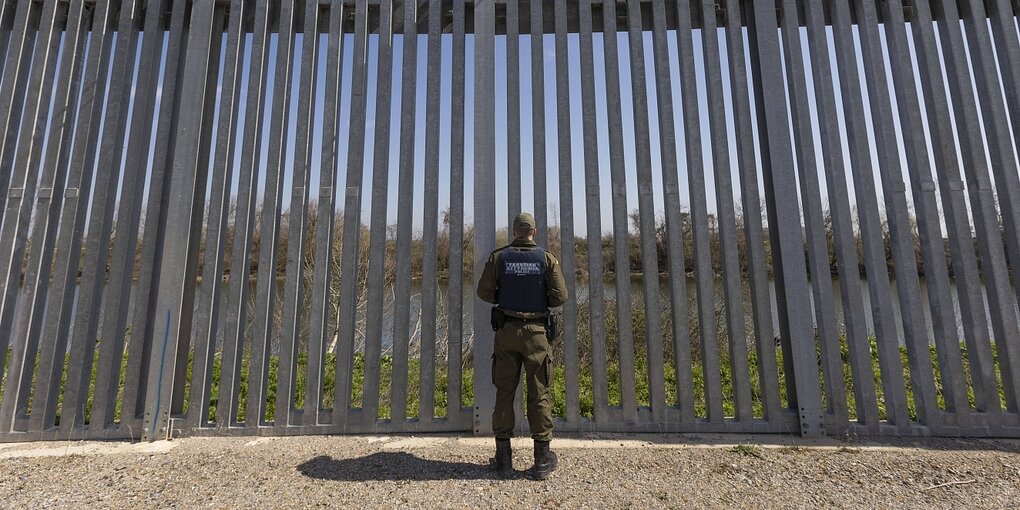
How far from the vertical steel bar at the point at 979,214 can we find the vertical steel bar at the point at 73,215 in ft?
25.7

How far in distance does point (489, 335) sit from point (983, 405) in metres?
4.22

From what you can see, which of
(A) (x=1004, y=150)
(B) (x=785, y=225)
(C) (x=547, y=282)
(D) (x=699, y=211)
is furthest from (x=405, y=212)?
(A) (x=1004, y=150)

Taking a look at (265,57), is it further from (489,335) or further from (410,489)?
(410,489)

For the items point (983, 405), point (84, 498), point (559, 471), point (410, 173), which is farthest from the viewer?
point (410, 173)

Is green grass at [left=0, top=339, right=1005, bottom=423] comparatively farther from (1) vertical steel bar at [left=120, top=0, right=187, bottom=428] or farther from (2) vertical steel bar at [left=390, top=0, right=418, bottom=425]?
(1) vertical steel bar at [left=120, top=0, right=187, bottom=428]

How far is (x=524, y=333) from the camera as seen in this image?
3176 mm

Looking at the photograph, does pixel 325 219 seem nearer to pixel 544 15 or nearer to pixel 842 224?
pixel 544 15

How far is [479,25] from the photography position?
4.25 meters

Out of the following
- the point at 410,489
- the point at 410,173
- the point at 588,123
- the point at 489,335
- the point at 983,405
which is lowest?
the point at 410,489

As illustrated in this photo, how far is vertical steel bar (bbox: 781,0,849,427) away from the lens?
12.3ft

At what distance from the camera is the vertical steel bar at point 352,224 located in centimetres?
382

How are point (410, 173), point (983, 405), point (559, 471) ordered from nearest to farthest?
point (559, 471), point (983, 405), point (410, 173)

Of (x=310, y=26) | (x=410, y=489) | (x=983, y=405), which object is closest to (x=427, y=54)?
(x=310, y=26)

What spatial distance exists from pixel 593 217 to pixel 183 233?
3.65 m
